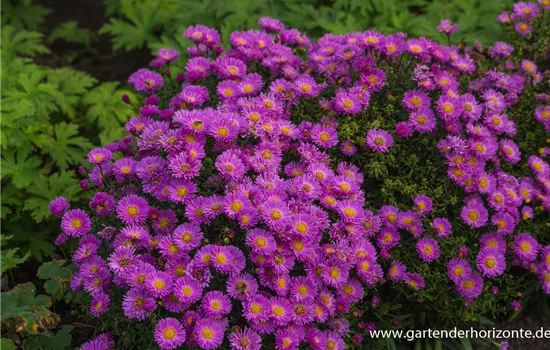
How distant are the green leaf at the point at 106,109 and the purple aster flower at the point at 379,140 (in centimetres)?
160

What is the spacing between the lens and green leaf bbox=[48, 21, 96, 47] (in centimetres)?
539

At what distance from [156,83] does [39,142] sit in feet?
2.83

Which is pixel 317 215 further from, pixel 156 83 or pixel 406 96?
pixel 156 83

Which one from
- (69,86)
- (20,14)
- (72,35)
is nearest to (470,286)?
(69,86)

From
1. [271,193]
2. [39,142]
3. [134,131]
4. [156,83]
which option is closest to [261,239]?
[271,193]

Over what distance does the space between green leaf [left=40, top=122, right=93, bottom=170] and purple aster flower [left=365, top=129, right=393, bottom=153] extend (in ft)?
5.43

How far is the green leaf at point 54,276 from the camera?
2602mm

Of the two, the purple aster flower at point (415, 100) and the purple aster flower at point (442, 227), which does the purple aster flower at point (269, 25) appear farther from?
the purple aster flower at point (442, 227)

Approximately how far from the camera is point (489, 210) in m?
2.97

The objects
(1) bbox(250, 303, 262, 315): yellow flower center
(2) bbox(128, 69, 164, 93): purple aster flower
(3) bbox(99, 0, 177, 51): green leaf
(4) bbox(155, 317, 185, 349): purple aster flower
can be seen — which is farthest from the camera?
(3) bbox(99, 0, 177, 51): green leaf

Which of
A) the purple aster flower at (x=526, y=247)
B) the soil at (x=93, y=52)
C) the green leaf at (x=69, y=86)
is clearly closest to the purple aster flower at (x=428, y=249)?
the purple aster flower at (x=526, y=247)

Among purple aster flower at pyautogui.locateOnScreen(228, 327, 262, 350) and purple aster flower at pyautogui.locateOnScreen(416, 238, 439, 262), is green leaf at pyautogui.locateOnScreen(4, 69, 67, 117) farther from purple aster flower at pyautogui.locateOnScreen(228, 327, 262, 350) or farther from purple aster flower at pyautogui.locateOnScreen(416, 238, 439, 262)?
purple aster flower at pyautogui.locateOnScreen(416, 238, 439, 262)

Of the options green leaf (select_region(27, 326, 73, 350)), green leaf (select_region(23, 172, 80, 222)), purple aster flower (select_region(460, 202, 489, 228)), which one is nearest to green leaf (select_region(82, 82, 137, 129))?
green leaf (select_region(23, 172, 80, 222))

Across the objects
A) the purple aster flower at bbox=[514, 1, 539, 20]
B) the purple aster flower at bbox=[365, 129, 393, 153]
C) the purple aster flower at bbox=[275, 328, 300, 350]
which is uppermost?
the purple aster flower at bbox=[514, 1, 539, 20]
